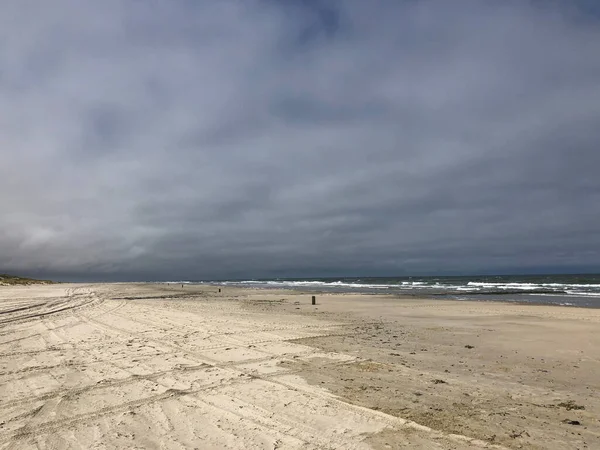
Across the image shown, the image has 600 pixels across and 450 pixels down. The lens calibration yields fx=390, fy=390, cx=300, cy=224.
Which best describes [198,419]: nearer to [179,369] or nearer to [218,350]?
[179,369]

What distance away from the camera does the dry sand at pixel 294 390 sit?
203 inches

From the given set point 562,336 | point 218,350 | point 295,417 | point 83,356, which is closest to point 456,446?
point 295,417

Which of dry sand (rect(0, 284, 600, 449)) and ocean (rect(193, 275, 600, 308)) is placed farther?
ocean (rect(193, 275, 600, 308))

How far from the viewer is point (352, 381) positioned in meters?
7.70

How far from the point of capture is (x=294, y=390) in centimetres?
702

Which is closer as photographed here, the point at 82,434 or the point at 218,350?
the point at 82,434

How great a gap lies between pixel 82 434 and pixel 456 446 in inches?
191

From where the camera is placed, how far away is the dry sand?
514 cm

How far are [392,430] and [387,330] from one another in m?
10.0

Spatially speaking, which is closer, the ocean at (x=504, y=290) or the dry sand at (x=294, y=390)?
the dry sand at (x=294, y=390)

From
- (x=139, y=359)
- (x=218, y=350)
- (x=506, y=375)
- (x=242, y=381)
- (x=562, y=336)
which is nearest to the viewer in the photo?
(x=242, y=381)

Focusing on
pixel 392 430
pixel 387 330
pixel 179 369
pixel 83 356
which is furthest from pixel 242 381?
pixel 387 330

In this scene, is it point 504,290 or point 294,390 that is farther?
point 504,290

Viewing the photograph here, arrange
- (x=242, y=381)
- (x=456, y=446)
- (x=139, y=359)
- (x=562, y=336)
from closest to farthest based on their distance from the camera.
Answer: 1. (x=456, y=446)
2. (x=242, y=381)
3. (x=139, y=359)
4. (x=562, y=336)
